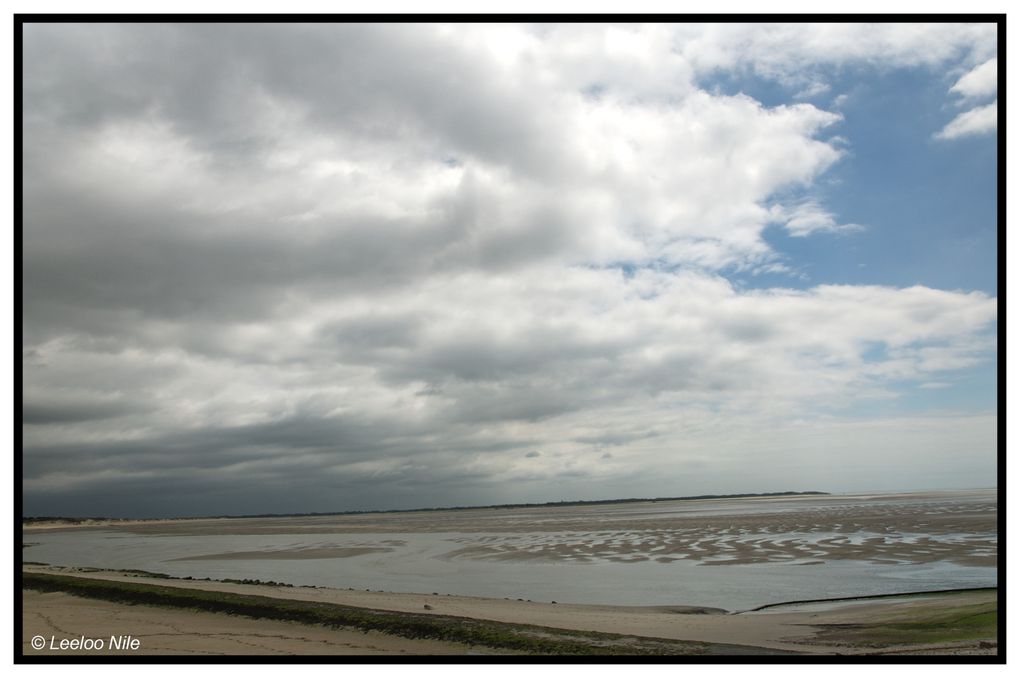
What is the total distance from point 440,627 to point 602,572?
45.0 feet

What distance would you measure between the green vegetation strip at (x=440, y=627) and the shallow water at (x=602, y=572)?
19.9ft

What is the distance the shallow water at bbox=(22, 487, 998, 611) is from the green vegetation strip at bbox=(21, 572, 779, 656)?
6058 mm

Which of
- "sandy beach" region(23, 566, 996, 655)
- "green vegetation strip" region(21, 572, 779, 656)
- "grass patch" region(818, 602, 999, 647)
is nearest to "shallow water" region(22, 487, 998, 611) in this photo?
"sandy beach" region(23, 566, 996, 655)

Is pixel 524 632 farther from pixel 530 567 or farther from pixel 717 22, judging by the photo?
pixel 530 567

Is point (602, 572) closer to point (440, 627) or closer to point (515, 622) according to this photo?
point (515, 622)

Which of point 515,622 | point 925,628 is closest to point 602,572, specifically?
point 515,622

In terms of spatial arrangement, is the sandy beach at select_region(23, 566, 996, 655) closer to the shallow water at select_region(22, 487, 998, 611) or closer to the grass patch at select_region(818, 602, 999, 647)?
the grass patch at select_region(818, 602, 999, 647)

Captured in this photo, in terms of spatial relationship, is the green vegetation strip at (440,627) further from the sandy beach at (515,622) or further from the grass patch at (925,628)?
the grass patch at (925,628)

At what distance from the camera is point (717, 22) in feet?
31.3

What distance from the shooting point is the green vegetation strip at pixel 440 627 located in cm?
1132

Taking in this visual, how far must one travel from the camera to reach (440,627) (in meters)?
12.9

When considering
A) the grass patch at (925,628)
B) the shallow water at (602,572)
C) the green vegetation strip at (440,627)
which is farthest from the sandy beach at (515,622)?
the shallow water at (602,572)

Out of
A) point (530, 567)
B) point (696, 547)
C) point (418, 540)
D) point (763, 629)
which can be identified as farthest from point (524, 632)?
point (418, 540)

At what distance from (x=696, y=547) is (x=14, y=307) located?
3158 centimetres
